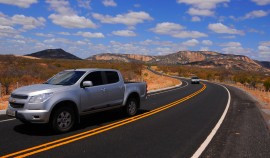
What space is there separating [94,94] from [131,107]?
2540 mm

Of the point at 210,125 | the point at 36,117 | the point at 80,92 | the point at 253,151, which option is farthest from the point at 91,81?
the point at 253,151

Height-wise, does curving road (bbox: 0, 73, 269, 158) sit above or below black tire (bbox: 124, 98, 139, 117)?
below

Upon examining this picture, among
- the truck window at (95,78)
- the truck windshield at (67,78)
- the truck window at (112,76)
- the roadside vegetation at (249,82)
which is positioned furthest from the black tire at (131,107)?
the roadside vegetation at (249,82)

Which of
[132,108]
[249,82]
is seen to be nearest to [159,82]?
[249,82]

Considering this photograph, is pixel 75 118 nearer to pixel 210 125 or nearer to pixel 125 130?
pixel 125 130

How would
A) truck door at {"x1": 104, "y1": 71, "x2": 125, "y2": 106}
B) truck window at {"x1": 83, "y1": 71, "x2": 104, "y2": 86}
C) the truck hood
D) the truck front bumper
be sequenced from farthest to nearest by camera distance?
truck door at {"x1": 104, "y1": 71, "x2": 125, "y2": 106} → truck window at {"x1": 83, "y1": 71, "x2": 104, "y2": 86} → the truck hood → the truck front bumper

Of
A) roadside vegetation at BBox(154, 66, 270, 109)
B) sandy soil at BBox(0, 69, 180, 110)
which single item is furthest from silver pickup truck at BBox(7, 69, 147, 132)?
roadside vegetation at BBox(154, 66, 270, 109)

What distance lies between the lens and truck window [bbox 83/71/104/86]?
10164 millimetres

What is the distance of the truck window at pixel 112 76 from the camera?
36.1 feet

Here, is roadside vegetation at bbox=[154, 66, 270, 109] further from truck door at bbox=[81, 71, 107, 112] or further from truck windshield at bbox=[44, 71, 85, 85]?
truck windshield at bbox=[44, 71, 85, 85]

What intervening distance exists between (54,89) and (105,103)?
2211mm

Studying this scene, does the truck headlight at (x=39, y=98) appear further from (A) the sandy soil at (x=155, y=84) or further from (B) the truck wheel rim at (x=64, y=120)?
(A) the sandy soil at (x=155, y=84)

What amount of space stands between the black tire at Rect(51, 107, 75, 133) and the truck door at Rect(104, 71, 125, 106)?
185 cm

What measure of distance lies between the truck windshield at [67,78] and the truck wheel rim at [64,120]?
105cm
